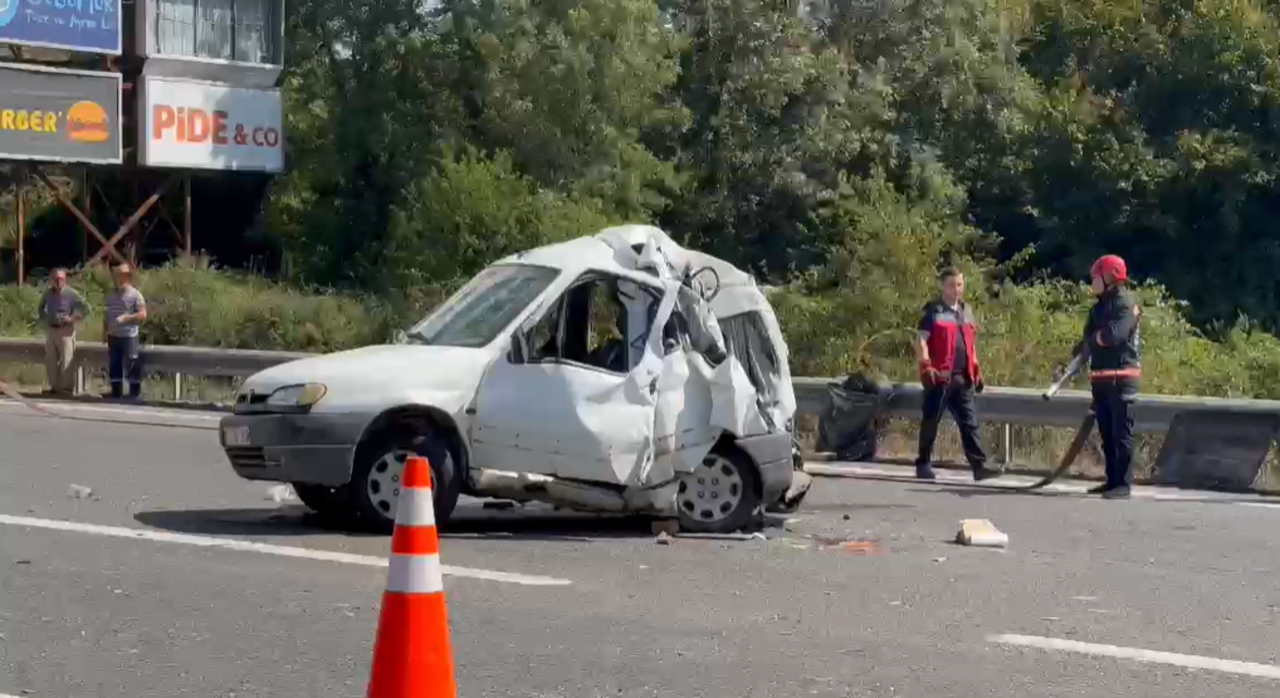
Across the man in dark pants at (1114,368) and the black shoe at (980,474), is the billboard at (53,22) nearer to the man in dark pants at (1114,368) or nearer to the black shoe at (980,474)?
the black shoe at (980,474)

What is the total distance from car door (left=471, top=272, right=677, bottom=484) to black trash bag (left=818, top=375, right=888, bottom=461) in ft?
17.7

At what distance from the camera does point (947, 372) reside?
1477 cm

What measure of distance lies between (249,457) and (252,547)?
68 centimetres

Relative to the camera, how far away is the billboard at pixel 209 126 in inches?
1425

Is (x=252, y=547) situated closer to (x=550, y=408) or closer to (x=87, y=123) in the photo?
(x=550, y=408)

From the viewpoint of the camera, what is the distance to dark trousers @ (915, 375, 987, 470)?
48.3 ft

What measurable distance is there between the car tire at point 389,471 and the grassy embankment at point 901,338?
6.64 meters

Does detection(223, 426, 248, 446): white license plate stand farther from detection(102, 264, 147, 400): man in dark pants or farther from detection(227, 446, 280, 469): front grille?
detection(102, 264, 147, 400): man in dark pants

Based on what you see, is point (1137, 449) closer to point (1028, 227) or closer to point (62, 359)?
point (62, 359)

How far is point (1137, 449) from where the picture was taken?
53.0 ft

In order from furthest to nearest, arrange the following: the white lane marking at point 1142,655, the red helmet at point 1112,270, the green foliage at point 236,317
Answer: the green foliage at point 236,317
the red helmet at point 1112,270
the white lane marking at point 1142,655

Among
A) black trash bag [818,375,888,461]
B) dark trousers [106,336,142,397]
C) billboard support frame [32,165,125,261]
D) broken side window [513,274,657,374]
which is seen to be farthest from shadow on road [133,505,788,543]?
billboard support frame [32,165,125,261]

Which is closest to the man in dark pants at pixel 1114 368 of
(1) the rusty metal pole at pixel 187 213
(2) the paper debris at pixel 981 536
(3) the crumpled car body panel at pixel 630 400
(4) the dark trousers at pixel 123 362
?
(2) the paper debris at pixel 981 536

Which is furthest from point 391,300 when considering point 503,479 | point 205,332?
point 503,479
